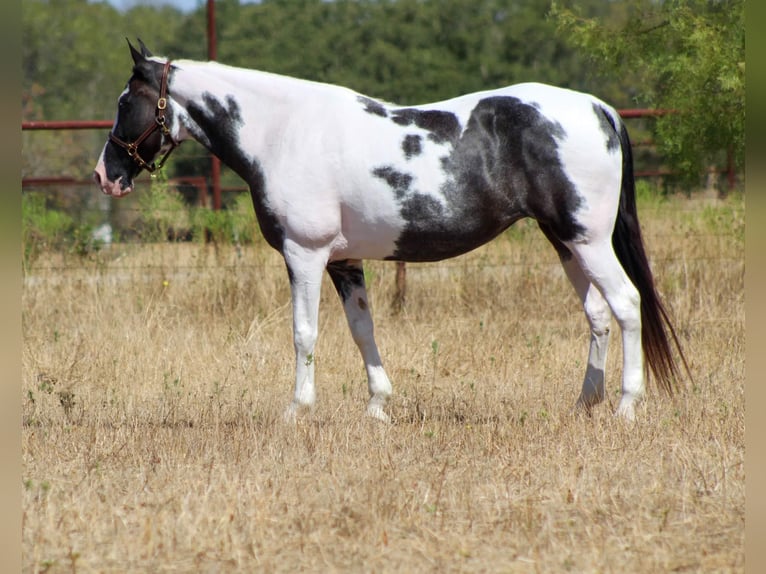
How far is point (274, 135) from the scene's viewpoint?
555 centimetres

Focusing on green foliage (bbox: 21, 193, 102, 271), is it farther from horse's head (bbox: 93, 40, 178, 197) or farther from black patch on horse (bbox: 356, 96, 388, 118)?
black patch on horse (bbox: 356, 96, 388, 118)

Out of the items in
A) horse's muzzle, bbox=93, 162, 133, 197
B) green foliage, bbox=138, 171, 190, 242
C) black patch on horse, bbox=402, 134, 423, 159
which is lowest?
green foliage, bbox=138, 171, 190, 242

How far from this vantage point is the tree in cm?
779

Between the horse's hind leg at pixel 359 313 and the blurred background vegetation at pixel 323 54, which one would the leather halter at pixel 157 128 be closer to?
the horse's hind leg at pixel 359 313

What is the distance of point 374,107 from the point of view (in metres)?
5.53

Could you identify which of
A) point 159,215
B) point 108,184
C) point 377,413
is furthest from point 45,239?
point 377,413

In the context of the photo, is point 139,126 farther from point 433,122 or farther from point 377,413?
point 377,413

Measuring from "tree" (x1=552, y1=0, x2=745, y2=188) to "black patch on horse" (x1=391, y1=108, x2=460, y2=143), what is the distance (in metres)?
3.09

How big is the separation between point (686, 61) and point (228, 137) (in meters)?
4.18

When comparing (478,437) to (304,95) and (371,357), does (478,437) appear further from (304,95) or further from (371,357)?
(304,95)

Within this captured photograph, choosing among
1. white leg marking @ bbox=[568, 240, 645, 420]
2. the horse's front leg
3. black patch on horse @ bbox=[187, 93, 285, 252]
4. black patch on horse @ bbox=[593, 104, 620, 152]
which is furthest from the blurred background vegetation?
the horse's front leg

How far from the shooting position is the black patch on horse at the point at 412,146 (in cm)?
534

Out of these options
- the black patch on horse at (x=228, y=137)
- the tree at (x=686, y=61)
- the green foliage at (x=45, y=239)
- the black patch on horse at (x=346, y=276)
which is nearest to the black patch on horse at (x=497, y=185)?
the black patch on horse at (x=346, y=276)

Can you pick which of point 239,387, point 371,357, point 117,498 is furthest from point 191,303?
point 117,498
